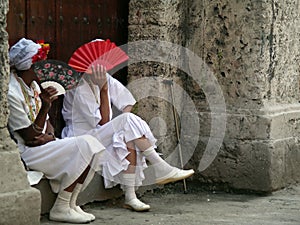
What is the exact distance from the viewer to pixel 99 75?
618 cm

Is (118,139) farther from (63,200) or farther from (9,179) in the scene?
(9,179)

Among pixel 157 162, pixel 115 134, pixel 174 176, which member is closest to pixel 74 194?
pixel 115 134

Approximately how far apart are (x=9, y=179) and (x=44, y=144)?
2.35ft

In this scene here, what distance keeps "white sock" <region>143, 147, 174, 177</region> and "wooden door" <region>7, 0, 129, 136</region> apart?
2.65 ft

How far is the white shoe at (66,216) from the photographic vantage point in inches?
220

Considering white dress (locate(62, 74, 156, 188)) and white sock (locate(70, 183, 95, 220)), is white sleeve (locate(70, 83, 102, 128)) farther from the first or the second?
white sock (locate(70, 183, 95, 220))

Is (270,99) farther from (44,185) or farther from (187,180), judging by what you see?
(44,185)

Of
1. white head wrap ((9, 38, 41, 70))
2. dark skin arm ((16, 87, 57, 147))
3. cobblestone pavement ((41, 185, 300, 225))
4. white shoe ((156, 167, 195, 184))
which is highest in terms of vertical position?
white head wrap ((9, 38, 41, 70))

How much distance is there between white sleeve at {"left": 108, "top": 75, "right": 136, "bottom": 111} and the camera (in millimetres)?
6430

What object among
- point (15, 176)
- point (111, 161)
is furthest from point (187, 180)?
point (15, 176)

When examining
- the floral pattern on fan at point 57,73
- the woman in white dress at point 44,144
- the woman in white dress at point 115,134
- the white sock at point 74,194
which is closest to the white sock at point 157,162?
the woman in white dress at point 115,134


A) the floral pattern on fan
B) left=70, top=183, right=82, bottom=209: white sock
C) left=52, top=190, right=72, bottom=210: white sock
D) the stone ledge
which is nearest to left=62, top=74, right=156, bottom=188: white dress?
the floral pattern on fan

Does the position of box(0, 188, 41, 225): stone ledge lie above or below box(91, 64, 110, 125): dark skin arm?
below

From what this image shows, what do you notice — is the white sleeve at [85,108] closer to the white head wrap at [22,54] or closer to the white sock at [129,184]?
the white sock at [129,184]
